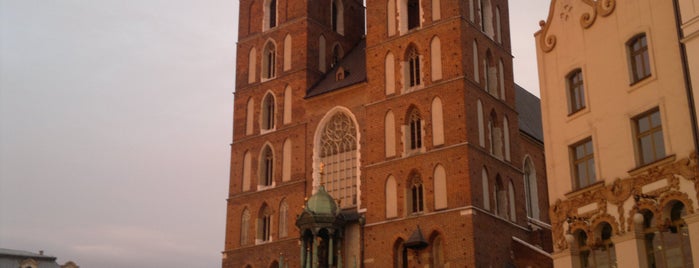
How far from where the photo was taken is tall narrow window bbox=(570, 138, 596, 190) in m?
21.1

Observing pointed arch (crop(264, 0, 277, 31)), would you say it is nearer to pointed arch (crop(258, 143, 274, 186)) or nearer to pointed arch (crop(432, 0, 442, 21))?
pointed arch (crop(258, 143, 274, 186))

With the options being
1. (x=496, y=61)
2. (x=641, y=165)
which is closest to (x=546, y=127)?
(x=641, y=165)

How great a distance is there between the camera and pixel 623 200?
19.4 meters

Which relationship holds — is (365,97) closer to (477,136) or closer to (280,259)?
(477,136)

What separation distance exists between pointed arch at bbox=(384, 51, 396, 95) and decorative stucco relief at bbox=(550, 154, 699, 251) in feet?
43.1

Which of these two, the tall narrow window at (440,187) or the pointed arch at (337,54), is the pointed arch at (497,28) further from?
the pointed arch at (337,54)

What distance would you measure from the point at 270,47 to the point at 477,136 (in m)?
12.6

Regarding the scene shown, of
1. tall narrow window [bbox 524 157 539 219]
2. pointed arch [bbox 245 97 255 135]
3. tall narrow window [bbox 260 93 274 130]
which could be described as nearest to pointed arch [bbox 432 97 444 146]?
tall narrow window [bbox 524 157 539 219]

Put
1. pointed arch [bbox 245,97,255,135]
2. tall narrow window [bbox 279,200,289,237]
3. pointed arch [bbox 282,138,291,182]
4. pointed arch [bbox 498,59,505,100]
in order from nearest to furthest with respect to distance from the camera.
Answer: pointed arch [bbox 498,59,505,100], tall narrow window [bbox 279,200,289,237], pointed arch [bbox 282,138,291,182], pointed arch [bbox 245,97,255,135]

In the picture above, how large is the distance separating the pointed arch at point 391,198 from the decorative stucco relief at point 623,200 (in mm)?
10800

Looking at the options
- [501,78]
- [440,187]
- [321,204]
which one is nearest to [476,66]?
[501,78]

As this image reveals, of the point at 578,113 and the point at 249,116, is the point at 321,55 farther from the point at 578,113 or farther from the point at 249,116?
the point at 578,113

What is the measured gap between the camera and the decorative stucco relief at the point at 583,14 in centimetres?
2100

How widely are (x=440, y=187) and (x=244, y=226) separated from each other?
1060 centimetres
